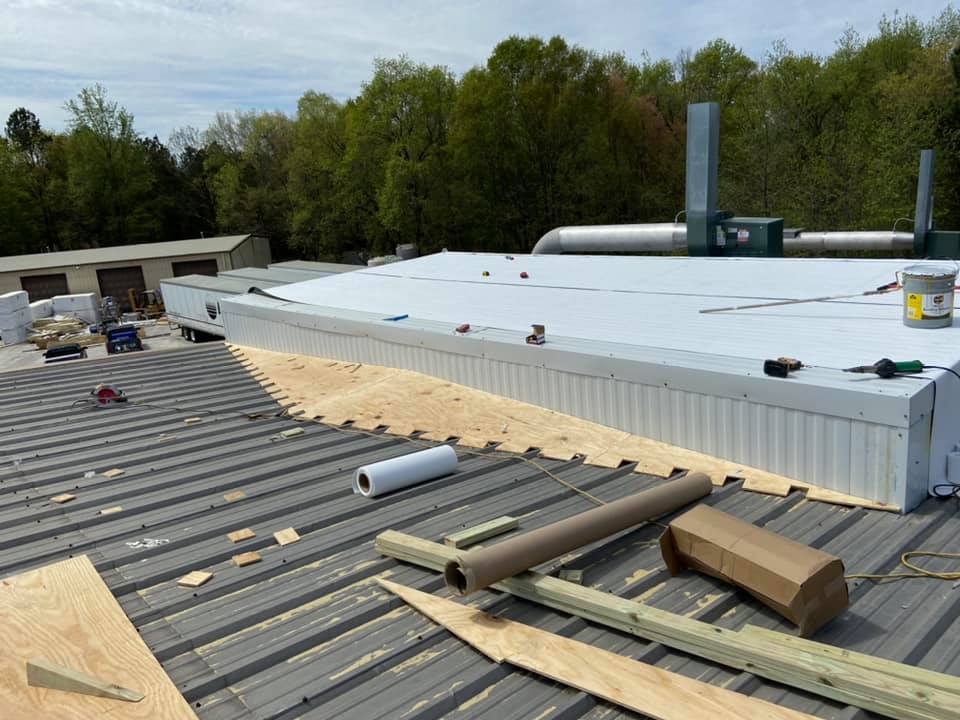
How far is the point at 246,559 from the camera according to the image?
5.57 metres

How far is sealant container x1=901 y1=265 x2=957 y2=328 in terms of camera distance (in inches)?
284

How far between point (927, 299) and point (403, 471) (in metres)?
5.83

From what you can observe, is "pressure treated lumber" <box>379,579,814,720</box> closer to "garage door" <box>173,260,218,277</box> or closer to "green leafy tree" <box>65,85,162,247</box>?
"garage door" <box>173,260,218,277</box>

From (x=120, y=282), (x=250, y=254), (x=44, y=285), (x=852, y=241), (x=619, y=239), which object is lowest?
(x=120, y=282)

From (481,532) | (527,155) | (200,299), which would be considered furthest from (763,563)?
(527,155)

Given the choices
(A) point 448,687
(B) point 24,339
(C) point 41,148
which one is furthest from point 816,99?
(C) point 41,148

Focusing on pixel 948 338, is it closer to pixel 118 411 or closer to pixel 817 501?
pixel 817 501

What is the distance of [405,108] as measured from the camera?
157ft

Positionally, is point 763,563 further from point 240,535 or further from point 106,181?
point 106,181

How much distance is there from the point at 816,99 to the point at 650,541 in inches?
1619

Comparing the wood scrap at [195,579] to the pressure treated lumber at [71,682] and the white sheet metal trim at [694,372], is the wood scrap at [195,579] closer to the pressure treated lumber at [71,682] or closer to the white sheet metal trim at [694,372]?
the pressure treated lumber at [71,682]

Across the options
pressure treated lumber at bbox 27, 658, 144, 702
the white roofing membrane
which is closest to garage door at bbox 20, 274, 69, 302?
the white roofing membrane

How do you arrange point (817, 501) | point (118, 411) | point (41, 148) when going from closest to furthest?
point (817, 501) → point (118, 411) → point (41, 148)

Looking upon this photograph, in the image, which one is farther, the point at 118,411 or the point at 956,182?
the point at 956,182
